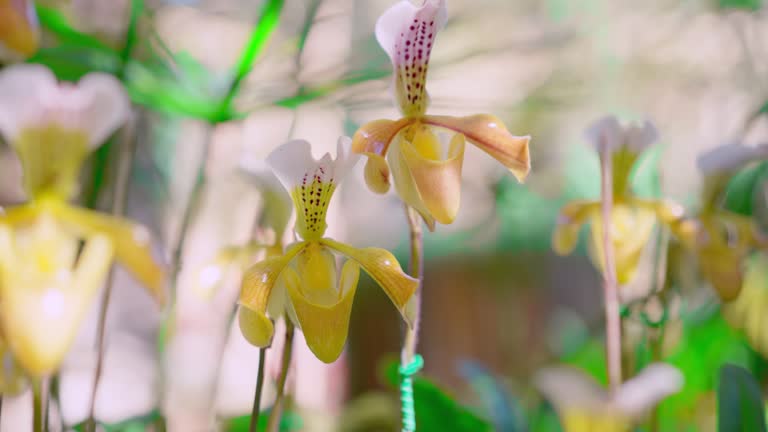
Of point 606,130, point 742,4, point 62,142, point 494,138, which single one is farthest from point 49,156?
point 742,4

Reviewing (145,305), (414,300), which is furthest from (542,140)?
(414,300)

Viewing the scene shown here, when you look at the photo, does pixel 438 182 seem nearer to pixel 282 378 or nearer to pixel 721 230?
pixel 282 378

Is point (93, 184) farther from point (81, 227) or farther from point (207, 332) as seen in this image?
point (207, 332)

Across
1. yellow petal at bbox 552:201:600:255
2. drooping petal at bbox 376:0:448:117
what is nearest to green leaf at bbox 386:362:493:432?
yellow petal at bbox 552:201:600:255

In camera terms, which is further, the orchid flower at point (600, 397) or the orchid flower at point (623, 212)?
the orchid flower at point (623, 212)

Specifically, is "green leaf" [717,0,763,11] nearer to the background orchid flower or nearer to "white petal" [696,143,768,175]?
"white petal" [696,143,768,175]

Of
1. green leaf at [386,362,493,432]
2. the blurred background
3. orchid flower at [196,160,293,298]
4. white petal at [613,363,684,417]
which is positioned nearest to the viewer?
white petal at [613,363,684,417]

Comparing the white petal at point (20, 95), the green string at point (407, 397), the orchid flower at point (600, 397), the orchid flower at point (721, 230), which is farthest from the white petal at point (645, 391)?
the white petal at point (20, 95)

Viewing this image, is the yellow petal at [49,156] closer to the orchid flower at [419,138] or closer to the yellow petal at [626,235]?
the orchid flower at [419,138]
